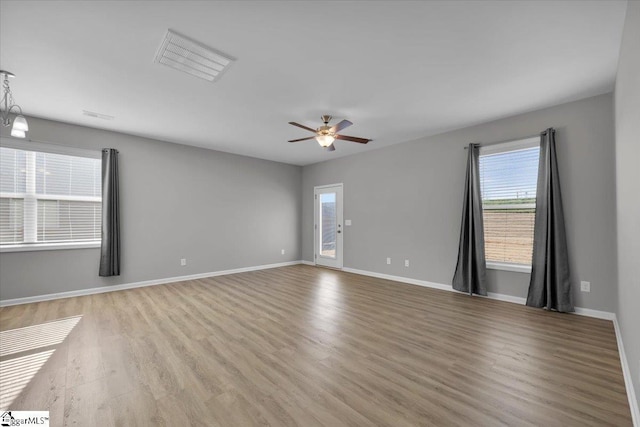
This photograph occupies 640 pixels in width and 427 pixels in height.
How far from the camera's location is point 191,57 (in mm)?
2561

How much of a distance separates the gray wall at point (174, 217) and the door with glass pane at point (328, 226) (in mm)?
806

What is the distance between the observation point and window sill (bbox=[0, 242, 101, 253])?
3.96 metres

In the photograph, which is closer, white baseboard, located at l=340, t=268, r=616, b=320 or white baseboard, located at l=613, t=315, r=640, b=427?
white baseboard, located at l=613, t=315, r=640, b=427

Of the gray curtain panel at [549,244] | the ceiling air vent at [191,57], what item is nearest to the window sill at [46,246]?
the ceiling air vent at [191,57]

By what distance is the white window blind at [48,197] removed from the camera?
399cm

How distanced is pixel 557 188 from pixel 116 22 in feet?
16.7

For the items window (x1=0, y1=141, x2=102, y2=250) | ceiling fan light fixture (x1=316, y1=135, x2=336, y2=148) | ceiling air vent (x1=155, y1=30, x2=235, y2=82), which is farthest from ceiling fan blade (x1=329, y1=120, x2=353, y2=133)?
window (x1=0, y1=141, x2=102, y2=250)

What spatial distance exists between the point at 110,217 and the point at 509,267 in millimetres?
6457

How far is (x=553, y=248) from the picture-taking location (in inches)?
143

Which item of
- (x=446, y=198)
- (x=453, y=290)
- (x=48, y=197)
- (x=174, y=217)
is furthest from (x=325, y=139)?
(x=48, y=197)

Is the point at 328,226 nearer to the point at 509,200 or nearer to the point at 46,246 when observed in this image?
the point at 509,200

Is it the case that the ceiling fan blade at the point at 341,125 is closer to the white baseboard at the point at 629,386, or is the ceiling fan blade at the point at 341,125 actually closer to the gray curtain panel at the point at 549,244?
the gray curtain panel at the point at 549,244

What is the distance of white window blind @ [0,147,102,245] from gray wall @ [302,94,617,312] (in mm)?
4666

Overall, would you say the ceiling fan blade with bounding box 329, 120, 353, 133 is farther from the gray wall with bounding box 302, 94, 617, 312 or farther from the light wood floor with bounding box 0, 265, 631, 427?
the light wood floor with bounding box 0, 265, 631, 427
